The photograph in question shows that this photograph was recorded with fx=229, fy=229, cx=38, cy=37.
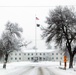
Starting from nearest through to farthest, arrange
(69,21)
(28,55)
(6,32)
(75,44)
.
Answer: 1. (69,21)
2. (75,44)
3. (6,32)
4. (28,55)

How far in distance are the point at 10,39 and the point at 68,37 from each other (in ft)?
35.6

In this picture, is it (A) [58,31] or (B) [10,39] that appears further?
(B) [10,39]

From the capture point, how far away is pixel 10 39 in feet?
139

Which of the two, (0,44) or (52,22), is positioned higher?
(52,22)

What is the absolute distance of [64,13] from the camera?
37.6m

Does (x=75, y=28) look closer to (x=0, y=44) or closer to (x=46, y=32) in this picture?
(x=46, y=32)

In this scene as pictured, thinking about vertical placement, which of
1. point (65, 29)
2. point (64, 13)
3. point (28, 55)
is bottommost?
point (28, 55)

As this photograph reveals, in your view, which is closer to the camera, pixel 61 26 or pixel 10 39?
pixel 61 26

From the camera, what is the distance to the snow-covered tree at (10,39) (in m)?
41.6

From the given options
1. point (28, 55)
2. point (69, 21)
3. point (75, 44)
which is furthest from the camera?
point (28, 55)

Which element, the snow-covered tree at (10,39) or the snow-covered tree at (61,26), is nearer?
the snow-covered tree at (61,26)

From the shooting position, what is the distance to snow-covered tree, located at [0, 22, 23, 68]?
4156 centimetres

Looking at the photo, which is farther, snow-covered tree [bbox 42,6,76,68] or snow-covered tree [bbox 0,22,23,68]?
snow-covered tree [bbox 0,22,23,68]

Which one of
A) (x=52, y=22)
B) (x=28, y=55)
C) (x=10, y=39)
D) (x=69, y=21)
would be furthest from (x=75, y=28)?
(x=28, y=55)
